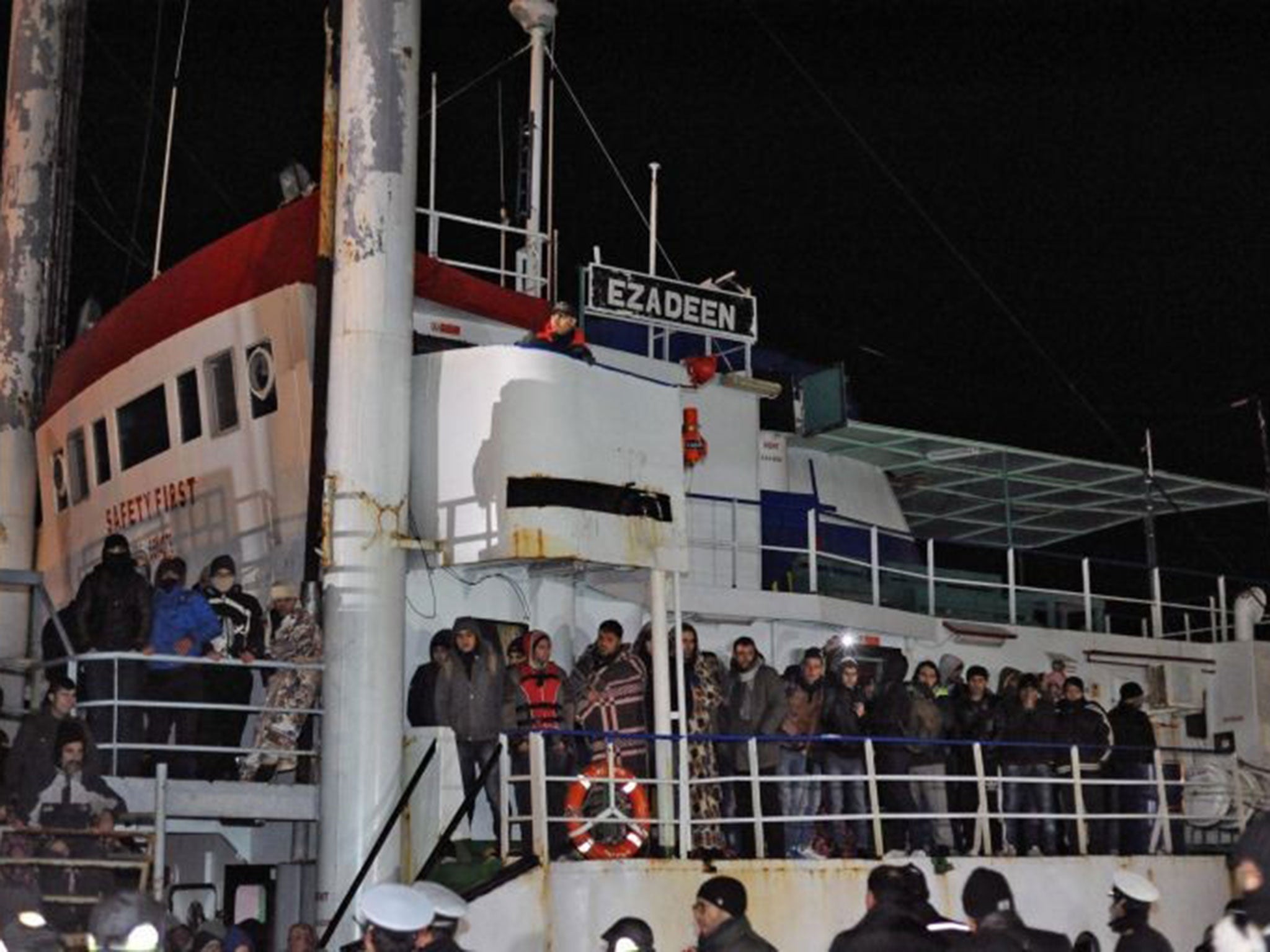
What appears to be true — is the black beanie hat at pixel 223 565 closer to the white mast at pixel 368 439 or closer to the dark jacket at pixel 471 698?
the white mast at pixel 368 439

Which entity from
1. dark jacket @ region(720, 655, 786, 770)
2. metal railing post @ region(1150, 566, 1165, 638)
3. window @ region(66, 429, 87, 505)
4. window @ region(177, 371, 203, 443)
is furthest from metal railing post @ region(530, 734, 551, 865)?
metal railing post @ region(1150, 566, 1165, 638)

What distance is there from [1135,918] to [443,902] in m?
3.71

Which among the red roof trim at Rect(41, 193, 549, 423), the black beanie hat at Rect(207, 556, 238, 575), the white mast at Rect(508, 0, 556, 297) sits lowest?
the black beanie hat at Rect(207, 556, 238, 575)

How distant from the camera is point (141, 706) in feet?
45.6

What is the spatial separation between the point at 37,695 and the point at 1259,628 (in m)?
21.0

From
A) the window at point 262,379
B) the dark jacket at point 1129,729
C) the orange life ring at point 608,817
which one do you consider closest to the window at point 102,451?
the window at point 262,379

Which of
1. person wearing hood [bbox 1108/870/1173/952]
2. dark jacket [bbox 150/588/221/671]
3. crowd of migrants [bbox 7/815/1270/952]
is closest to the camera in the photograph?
crowd of migrants [bbox 7/815/1270/952]

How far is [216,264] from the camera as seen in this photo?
1722cm

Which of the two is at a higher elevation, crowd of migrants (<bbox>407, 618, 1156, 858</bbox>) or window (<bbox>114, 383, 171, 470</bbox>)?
window (<bbox>114, 383, 171, 470</bbox>)

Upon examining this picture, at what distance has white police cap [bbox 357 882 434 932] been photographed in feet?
24.7

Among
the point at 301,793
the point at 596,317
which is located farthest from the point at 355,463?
the point at 596,317

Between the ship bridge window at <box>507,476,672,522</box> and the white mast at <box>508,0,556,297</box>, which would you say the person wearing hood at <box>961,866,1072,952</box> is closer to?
the ship bridge window at <box>507,476,672,522</box>

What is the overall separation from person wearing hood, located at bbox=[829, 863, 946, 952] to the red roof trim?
8.87 m

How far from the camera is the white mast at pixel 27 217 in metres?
20.1
